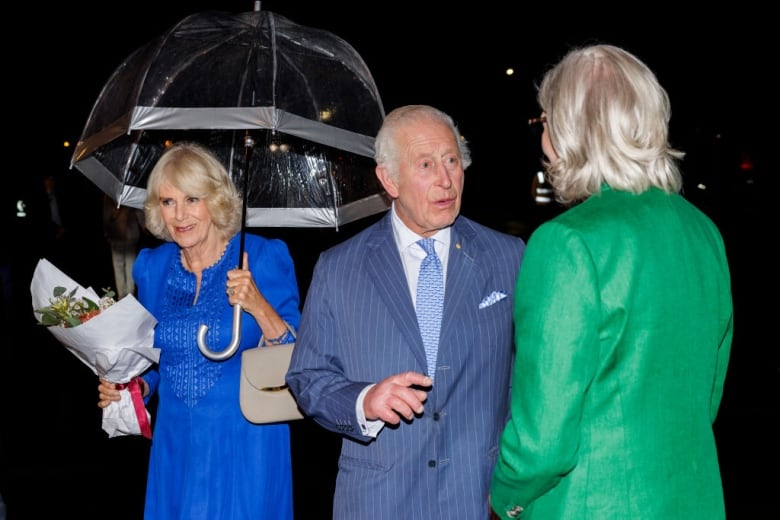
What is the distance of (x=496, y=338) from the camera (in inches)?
102

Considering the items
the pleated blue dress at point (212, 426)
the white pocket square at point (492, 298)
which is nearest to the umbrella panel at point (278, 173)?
the pleated blue dress at point (212, 426)

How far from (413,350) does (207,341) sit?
112cm

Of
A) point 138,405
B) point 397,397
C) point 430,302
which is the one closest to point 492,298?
point 430,302

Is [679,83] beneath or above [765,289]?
above

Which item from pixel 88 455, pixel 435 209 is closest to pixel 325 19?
pixel 88 455

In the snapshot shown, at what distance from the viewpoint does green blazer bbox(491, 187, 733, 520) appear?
5.83 ft

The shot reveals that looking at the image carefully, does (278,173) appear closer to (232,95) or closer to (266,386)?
(232,95)

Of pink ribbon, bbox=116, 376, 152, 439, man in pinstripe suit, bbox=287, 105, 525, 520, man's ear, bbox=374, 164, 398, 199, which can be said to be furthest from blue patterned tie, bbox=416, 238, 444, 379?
pink ribbon, bbox=116, 376, 152, 439

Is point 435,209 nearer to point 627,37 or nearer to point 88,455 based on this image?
point 88,455

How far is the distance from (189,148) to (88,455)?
11.2 feet

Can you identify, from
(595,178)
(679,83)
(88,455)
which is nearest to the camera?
(595,178)

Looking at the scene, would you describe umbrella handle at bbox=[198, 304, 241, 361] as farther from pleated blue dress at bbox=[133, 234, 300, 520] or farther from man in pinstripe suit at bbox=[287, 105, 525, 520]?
man in pinstripe suit at bbox=[287, 105, 525, 520]

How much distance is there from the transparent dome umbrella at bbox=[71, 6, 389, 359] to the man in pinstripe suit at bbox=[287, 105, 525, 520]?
571 mm

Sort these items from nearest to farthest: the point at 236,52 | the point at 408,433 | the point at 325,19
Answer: the point at 408,433 < the point at 236,52 < the point at 325,19
